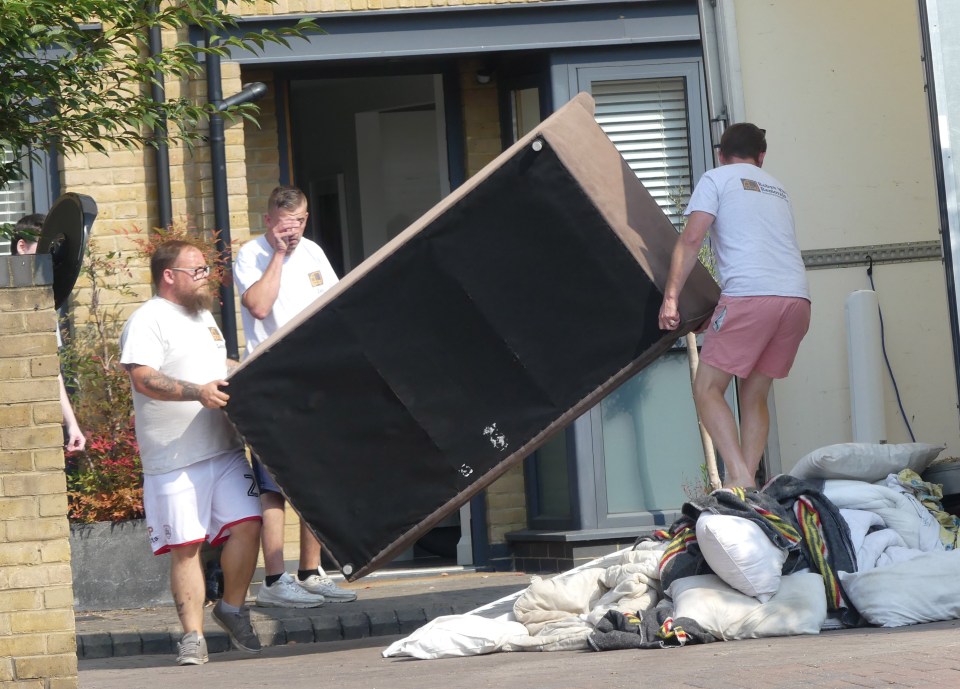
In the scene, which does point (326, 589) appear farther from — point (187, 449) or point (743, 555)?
point (743, 555)

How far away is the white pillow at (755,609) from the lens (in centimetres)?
611

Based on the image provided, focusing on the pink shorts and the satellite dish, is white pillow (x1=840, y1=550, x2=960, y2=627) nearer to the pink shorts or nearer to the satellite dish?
the pink shorts

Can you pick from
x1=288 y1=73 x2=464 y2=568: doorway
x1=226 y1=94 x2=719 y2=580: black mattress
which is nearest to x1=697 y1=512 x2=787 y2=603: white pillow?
x1=226 y1=94 x2=719 y2=580: black mattress

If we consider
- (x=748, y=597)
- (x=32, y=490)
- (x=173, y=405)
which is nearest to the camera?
(x=32, y=490)

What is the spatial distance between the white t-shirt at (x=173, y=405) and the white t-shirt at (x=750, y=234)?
236cm

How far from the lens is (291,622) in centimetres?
816

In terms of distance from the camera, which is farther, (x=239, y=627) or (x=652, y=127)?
(x=652, y=127)

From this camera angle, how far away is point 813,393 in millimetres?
8453

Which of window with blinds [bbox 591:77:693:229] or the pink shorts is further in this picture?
window with blinds [bbox 591:77:693:229]

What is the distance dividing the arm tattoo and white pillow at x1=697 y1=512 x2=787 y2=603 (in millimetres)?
2332

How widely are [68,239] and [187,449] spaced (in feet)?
3.73

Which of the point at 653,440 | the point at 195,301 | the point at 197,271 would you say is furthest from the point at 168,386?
the point at 653,440

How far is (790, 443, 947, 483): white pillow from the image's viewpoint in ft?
23.5

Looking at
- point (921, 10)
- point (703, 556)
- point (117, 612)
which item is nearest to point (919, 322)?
point (921, 10)
